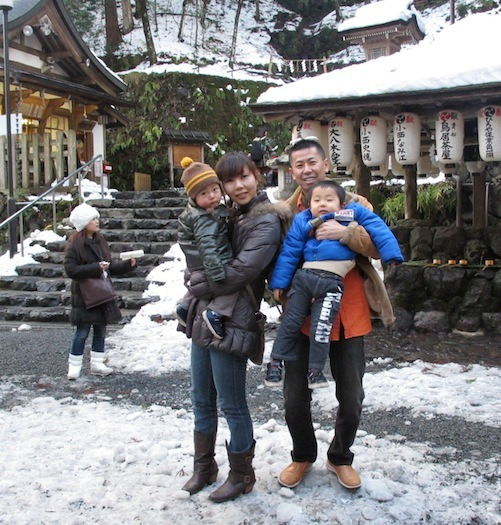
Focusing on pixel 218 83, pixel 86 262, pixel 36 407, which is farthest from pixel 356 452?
pixel 218 83

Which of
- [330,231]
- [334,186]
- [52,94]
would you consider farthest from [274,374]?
[52,94]

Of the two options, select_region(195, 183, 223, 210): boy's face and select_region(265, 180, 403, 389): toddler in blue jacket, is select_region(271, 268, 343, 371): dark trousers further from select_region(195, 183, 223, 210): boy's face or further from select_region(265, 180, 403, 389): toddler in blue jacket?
select_region(195, 183, 223, 210): boy's face

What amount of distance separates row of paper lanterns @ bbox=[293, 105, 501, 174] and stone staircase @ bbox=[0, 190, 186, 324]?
3888 millimetres

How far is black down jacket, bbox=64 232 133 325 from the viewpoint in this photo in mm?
5859

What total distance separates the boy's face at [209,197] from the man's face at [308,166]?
0.52 m

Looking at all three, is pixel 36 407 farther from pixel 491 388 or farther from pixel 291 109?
pixel 291 109

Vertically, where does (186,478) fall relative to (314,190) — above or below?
below

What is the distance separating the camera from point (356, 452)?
12.7 feet

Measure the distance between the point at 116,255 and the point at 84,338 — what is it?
564 cm

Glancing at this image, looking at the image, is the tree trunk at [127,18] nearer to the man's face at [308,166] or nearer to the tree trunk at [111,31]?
the tree trunk at [111,31]

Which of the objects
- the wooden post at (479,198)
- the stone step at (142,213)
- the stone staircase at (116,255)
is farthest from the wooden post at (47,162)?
the wooden post at (479,198)

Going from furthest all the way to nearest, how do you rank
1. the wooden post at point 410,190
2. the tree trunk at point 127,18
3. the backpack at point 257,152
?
the tree trunk at point 127,18, the backpack at point 257,152, the wooden post at point 410,190

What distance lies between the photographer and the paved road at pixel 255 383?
4.34m

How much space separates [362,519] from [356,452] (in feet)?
2.97
